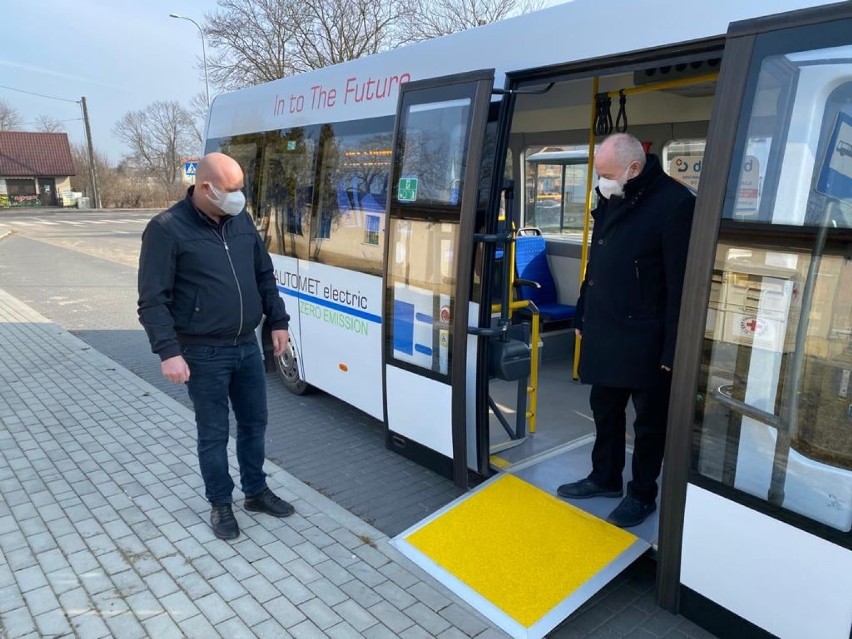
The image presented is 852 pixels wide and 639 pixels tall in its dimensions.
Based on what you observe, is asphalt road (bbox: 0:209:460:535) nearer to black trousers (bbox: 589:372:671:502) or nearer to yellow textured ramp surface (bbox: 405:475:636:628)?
yellow textured ramp surface (bbox: 405:475:636:628)

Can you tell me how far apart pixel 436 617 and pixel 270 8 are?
1044 inches

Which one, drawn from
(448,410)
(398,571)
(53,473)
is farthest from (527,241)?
(53,473)

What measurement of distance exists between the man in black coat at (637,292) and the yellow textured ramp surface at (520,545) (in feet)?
0.80

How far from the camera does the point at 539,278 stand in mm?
6664

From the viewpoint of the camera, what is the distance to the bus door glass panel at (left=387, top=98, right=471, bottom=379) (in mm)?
3578

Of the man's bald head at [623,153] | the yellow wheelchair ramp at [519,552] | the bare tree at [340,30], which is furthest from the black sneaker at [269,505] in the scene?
the bare tree at [340,30]

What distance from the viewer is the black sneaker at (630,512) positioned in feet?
10.7

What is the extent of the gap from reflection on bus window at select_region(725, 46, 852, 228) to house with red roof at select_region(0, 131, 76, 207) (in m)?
60.3

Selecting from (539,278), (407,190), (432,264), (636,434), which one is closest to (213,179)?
(407,190)

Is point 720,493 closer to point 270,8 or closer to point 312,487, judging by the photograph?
point 312,487

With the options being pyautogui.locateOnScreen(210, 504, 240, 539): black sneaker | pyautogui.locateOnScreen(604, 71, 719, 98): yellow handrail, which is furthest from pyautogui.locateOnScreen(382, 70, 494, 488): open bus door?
pyautogui.locateOnScreen(604, 71, 719, 98): yellow handrail

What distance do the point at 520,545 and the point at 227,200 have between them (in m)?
2.33

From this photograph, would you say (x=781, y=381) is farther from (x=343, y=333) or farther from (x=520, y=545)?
(x=343, y=333)

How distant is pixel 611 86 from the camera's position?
510 cm
